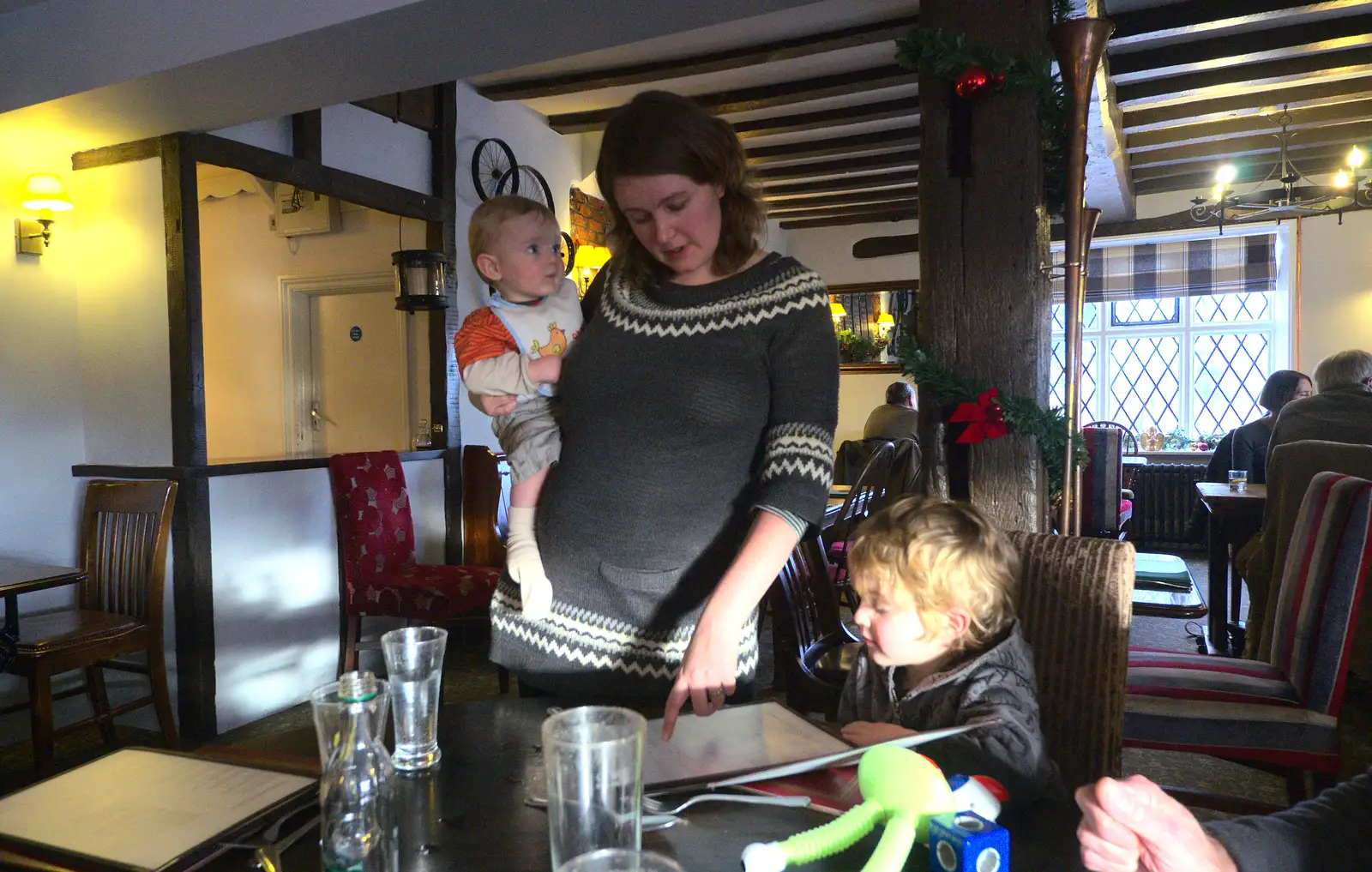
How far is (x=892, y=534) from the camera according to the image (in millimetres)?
1206

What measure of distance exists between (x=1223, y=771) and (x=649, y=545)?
2.80 meters

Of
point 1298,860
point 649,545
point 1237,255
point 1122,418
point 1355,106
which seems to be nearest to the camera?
point 1298,860

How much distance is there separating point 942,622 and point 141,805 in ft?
3.02

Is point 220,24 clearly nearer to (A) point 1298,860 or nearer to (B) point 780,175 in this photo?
(A) point 1298,860

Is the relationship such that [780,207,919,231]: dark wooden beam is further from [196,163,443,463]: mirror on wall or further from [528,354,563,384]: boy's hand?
[528,354,563,384]: boy's hand

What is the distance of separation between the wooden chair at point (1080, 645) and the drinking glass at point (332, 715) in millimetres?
1041

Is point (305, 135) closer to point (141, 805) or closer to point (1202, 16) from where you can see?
point (141, 805)

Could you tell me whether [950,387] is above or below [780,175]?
below

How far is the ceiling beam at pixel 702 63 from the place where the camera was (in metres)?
4.18

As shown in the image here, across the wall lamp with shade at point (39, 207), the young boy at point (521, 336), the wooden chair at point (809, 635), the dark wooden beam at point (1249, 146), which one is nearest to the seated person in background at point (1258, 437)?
the dark wooden beam at point (1249, 146)

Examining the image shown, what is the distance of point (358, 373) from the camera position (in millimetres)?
5250

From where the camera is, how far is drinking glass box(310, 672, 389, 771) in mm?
761

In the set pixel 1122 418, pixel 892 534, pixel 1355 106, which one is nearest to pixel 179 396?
pixel 892 534

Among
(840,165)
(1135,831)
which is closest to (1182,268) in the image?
(840,165)
